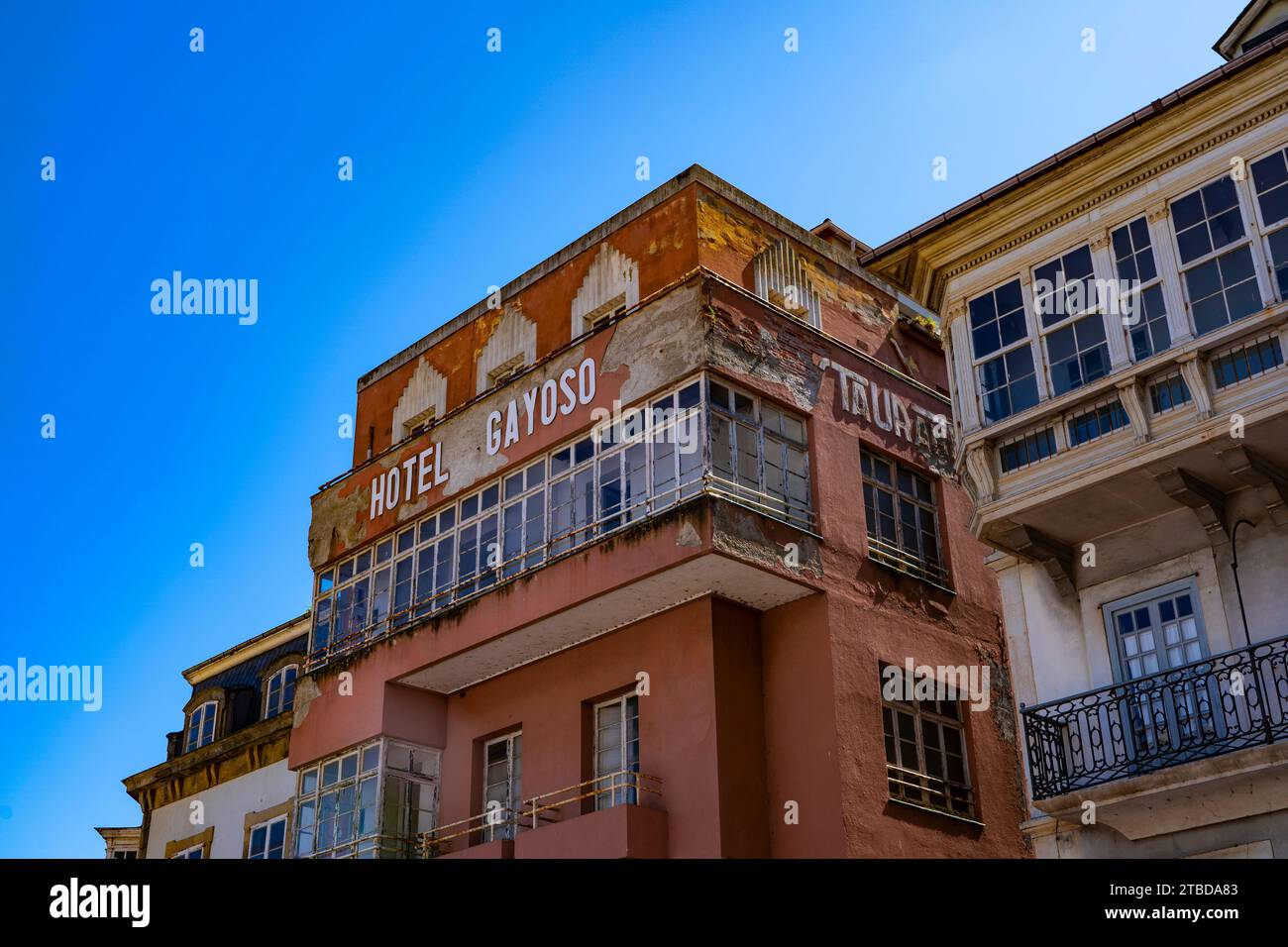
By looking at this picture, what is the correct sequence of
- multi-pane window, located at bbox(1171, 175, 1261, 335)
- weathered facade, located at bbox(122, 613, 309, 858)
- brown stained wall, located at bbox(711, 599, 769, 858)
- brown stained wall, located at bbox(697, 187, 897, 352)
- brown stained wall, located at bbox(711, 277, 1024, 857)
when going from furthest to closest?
1. weathered facade, located at bbox(122, 613, 309, 858)
2. brown stained wall, located at bbox(697, 187, 897, 352)
3. brown stained wall, located at bbox(711, 277, 1024, 857)
4. brown stained wall, located at bbox(711, 599, 769, 858)
5. multi-pane window, located at bbox(1171, 175, 1261, 335)

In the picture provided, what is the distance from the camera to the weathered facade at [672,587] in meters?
22.5

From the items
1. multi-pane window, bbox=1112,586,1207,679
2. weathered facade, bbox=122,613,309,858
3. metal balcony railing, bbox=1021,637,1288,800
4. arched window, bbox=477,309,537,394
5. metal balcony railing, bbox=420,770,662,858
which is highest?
arched window, bbox=477,309,537,394

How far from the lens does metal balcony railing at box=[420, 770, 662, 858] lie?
22.8m

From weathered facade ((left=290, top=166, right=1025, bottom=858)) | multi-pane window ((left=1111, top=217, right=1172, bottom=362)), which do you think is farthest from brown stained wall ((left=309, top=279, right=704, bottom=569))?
multi-pane window ((left=1111, top=217, right=1172, bottom=362))

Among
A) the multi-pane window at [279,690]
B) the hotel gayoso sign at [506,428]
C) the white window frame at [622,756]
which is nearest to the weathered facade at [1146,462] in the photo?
the white window frame at [622,756]

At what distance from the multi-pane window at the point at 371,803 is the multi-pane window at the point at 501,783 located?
3.57ft

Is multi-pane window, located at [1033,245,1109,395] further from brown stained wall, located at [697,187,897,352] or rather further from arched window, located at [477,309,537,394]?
arched window, located at [477,309,537,394]

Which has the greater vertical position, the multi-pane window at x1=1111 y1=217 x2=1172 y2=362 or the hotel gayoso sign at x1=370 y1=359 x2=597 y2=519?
the hotel gayoso sign at x1=370 y1=359 x2=597 y2=519

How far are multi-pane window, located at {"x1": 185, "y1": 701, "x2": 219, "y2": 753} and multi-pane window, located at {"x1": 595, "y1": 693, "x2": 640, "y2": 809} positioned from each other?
572 inches

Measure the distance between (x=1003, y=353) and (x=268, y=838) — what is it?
1932 centimetres

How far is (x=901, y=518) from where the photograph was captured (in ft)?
84.0

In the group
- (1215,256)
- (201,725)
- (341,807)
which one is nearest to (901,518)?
(1215,256)
